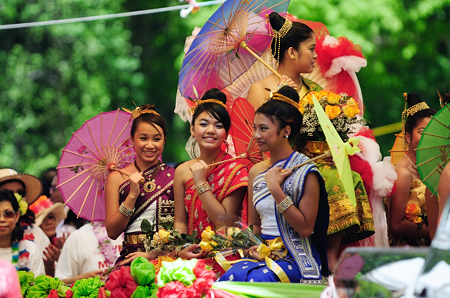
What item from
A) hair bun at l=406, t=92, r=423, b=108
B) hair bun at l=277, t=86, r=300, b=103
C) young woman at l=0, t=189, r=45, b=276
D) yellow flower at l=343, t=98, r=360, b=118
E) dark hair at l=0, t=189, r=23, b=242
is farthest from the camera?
dark hair at l=0, t=189, r=23, b=242

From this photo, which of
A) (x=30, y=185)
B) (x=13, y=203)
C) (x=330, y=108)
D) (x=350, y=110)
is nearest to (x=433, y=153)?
(x=350, y=110)

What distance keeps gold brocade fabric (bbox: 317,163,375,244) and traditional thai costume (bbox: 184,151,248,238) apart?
0.51 m

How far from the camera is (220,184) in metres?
4.07

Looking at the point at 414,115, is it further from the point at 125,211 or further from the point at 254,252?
the point at 125,211

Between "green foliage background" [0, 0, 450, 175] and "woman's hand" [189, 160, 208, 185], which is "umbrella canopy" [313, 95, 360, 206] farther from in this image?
"green foliage background" [0, 0, 450, 175]

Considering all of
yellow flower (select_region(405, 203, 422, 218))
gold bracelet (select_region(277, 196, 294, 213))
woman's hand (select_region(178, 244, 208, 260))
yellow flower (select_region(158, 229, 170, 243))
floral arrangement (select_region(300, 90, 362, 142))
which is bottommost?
woman's hand (select_region(178, 244, 208, 260))

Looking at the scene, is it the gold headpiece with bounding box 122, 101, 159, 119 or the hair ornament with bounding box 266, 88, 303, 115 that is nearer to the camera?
the hair ornament with bounding box 266, 88, 303, 115

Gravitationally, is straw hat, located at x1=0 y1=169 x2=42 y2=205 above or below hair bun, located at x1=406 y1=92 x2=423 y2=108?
below

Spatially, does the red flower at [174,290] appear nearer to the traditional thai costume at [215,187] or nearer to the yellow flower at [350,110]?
the traditional thai costume at [215,187]

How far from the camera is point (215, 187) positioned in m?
4.09

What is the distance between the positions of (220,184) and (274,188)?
0.79 m

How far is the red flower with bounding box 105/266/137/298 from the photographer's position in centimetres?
342

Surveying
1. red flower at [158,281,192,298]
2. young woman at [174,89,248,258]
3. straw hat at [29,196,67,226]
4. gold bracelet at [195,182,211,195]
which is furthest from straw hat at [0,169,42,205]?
red flower at [158,281,192,298]

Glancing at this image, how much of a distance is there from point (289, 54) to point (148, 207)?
1402mm
